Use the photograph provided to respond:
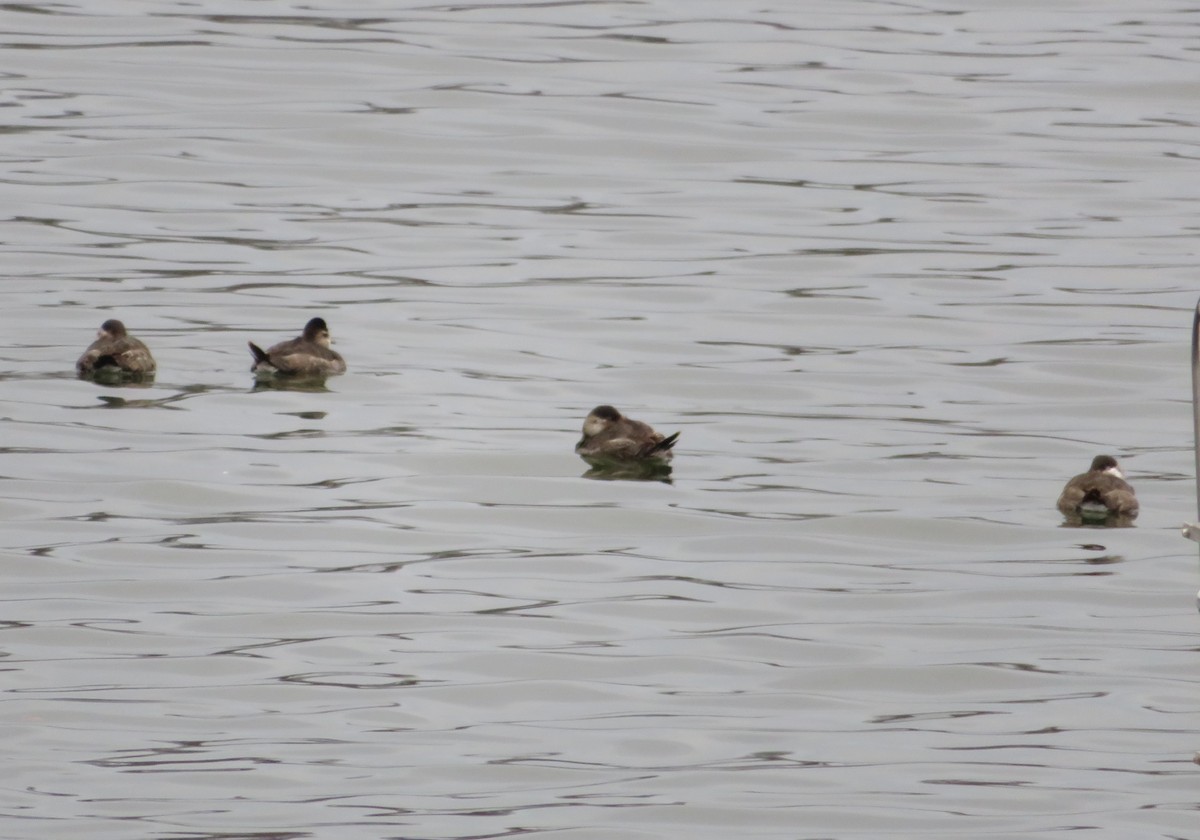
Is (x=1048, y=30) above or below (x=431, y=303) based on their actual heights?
above

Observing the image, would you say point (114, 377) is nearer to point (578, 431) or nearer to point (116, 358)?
point (116, 358)

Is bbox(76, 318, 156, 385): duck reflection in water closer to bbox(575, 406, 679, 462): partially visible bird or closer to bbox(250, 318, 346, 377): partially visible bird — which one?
bbox(250, 318, 346, 377): partially visible bird

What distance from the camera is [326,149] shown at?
22.7 meters

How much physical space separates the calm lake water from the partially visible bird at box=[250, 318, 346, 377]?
0.68 ft

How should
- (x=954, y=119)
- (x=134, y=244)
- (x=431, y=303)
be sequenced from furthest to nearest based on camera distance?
(x=954, y=119) < (x=134, y=244) < (x=431, y=303)

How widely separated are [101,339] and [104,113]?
369 inches

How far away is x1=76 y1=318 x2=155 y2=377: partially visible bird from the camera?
48.4 ft

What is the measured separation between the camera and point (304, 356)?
15.0 metres

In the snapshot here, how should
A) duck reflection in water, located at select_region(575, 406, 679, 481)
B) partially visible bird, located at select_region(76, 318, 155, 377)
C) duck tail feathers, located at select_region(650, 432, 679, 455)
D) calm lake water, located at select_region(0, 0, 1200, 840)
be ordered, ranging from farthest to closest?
partially visible bird, located at select_region(76, 318, 155, 377) → duck tail feathers, located at select_region(650, 432, 679, 455) → duck reflection in water, located at select_region(575, 406, 679, 481) → calm lake water, located at select_region(0, 0, 1200, 840)

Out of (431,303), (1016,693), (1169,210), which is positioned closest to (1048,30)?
(1169,210)

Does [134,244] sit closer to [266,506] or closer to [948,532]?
[266,506]

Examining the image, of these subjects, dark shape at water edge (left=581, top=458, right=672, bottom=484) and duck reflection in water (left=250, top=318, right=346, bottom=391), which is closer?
dark shape at water edge (left=581, top=458, right=672, bottom=484)

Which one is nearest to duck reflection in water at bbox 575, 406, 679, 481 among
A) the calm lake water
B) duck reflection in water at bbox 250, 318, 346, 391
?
the calm lake water

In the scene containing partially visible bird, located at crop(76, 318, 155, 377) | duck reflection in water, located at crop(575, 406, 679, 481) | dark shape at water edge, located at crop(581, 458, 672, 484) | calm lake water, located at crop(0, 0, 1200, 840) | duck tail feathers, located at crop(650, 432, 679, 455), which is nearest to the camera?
calm lake water, located at crop(0, 0, 1200, 840)
